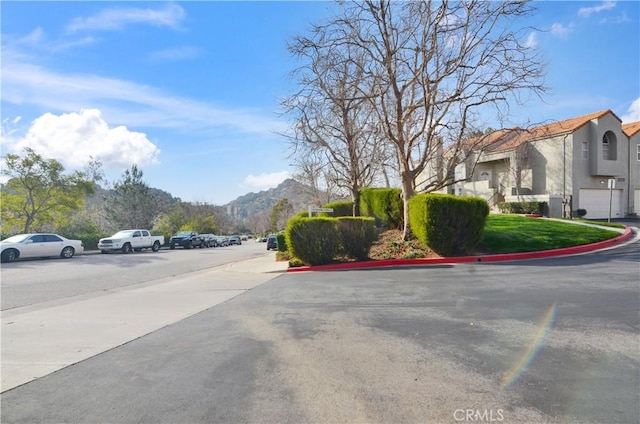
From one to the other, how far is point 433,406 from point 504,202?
31.8 metres

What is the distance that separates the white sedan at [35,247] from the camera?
1979 cm

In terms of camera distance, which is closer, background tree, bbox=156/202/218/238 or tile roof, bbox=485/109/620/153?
tile roof, bbox=485/109/620/153

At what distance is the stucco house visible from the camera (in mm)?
28625

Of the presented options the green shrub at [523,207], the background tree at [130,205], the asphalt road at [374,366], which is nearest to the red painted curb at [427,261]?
the asphalt road at [374,366]

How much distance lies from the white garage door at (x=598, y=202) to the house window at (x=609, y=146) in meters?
2.70

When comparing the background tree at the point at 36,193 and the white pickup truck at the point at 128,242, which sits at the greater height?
the background tree at the point at 36,193

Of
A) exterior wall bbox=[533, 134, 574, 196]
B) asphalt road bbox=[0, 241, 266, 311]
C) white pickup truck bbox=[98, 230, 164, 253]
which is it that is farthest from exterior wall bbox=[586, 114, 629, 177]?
white pickup truck bbox=[98, 230, 164, 253]

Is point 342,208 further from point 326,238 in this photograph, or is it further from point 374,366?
point 374,366

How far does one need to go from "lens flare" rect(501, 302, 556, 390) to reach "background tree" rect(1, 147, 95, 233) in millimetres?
34052

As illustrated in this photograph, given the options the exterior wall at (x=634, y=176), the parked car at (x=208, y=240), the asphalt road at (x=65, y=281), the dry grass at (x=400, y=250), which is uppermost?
the exterior wall at (x=634, y=176)

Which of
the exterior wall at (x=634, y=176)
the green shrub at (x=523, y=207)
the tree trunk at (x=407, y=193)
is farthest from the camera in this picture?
the exterior wall at (x=634, y=176)

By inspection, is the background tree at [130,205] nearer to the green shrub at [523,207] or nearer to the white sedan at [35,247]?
the white sedan at [35,247]

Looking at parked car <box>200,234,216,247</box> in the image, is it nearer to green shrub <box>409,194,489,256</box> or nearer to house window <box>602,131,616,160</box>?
green shrub <box>409,194,489,256</box>

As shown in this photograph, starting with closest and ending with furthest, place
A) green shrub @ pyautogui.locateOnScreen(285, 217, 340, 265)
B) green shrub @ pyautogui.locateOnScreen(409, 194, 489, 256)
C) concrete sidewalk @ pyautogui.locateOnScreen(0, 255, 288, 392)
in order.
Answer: concrete sidewalk @ pyautogui.locateOnScreen(0, 255, 288, 392) < green shrub @ pyautogui.locateOnScreen(409, 194, 489, 256) < green shrub @ pyautogui.locateOnScreen(285, 217, 340, 265)
